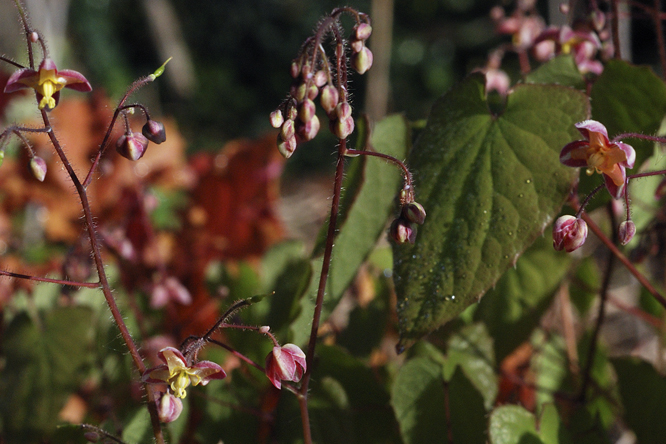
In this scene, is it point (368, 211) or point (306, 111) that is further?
point (368, 211)

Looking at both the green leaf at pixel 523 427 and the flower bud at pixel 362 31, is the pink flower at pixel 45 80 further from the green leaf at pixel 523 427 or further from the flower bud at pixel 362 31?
the green leaf at pixel 523 427

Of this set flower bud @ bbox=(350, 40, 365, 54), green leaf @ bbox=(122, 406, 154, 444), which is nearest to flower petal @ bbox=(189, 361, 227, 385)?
green leaf @ bbox=(122, 406, 154, 444)

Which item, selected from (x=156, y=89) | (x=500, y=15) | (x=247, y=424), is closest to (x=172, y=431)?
(x=247, y=424)

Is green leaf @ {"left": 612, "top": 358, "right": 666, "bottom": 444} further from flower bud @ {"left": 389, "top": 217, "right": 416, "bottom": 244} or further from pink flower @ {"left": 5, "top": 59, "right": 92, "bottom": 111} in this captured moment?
pink flower @ {"left": 5, "top": 59, "right": 92, "bottom": 111}

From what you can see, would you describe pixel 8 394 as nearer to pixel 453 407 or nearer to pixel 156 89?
pixel 453 407

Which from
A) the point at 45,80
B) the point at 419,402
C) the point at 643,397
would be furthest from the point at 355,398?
the point at 45,80

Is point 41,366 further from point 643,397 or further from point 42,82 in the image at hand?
point 643,397

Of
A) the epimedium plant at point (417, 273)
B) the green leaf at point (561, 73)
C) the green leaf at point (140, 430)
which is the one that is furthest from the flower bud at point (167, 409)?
the green leaf at point (561, 73)
